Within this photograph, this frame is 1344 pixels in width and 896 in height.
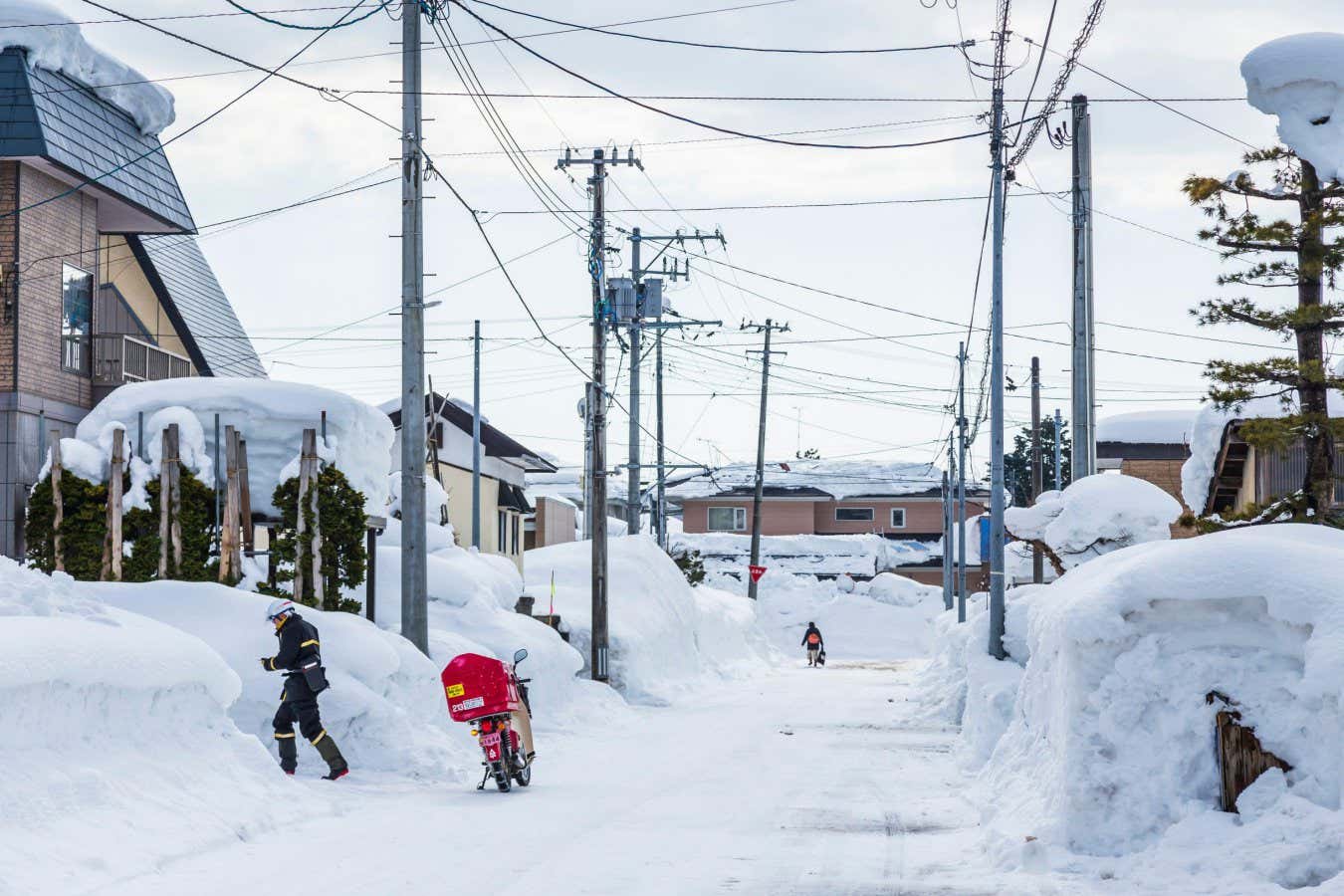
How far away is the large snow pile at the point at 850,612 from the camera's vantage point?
2805 inches

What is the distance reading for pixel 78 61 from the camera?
1115 inches

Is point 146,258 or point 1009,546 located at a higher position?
point 146,258

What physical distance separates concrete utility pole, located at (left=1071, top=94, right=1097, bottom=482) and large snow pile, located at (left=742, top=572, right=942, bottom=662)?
41278 millimetres

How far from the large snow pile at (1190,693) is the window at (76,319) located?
839 inches

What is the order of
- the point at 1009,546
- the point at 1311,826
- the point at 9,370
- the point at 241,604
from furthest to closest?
the point at 1009,546 < the point at 9,370 < the point at 241,604 < the point at 1311,826

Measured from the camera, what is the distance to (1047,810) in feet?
37.1

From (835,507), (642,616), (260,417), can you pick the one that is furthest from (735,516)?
(260,417)

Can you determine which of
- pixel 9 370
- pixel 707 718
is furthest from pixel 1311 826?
pixel 9 370

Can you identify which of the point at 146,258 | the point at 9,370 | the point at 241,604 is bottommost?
the point at 241,604

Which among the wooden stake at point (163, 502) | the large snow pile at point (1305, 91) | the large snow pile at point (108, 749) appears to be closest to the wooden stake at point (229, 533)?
the wooden stake at point (163, 502)

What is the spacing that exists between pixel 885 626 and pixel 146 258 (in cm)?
4805

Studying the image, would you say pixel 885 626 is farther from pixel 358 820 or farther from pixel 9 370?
pixel 358 820

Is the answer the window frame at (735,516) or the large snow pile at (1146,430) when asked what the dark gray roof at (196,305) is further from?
the window frame at (735,516)

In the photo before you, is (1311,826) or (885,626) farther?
(885,626)
